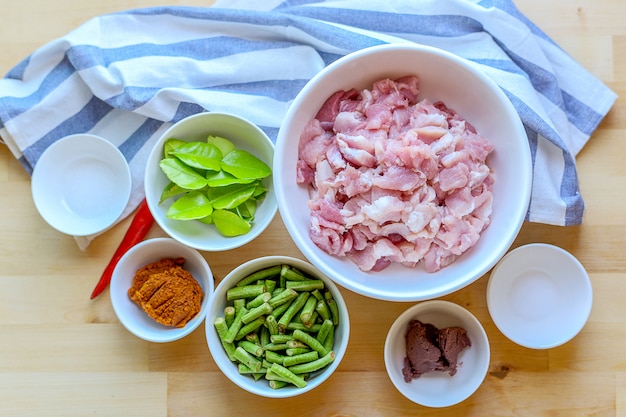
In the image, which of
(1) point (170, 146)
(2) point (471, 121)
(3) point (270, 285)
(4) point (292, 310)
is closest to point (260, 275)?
(3) point (270, 285)

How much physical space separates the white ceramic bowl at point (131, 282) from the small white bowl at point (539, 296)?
0.95m

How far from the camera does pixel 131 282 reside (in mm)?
2217

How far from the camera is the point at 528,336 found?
2.18 meters

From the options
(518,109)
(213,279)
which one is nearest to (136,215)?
(213,279)

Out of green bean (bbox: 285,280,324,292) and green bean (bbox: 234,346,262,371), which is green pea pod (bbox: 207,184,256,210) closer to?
green bean (bbox: 285,280,324,292)

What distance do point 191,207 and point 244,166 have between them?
214 millimetres

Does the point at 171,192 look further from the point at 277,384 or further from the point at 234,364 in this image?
the point at 277,384

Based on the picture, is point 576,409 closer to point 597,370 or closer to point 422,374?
point 597,370

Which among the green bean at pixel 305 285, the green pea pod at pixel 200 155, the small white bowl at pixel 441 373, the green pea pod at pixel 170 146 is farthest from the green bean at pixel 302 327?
the green pea pod at pixel 170 146

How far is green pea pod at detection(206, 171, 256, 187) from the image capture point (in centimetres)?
208

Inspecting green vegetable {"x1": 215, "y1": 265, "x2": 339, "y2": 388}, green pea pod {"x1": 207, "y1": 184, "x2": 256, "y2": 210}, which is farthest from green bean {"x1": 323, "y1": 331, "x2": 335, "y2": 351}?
green pea pod {"x1": 207, "y1": 184, "x2": 256, "y2": 210}

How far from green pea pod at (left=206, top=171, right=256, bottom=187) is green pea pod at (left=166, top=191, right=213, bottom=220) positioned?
0.19 feet

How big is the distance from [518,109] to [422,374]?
3.01 ft

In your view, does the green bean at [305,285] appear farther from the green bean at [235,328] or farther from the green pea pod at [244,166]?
the green pea pod at [244,166]
